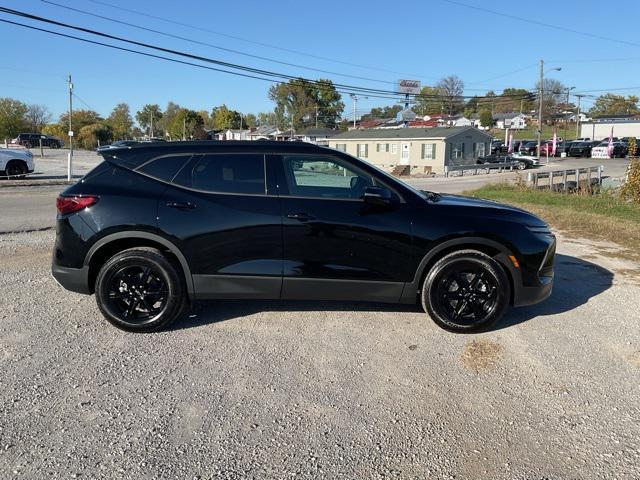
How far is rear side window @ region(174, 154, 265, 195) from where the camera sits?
4.48m

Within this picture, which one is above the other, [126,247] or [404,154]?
[404,154]

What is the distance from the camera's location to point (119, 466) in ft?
8.80

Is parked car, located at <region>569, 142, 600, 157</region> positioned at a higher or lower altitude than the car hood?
higher

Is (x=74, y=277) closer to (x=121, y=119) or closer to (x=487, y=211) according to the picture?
(x=487, y=211)

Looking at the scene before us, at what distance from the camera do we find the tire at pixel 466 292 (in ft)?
14.8

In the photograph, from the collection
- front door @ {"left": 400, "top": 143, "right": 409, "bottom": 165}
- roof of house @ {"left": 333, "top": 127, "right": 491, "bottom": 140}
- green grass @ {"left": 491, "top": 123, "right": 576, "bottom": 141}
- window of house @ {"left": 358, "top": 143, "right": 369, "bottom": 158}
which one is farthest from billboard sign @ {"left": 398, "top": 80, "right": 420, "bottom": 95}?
green grass @ {"left": 491, "top": 123, "right": 576, "bottom": 141}

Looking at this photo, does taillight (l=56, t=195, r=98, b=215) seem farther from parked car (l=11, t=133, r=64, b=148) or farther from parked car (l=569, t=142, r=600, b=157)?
Answer: parked car (l=11, t=133, r=64, b=148)

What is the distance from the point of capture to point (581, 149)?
2319 inches

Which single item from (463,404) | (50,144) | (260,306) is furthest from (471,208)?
(50,144)

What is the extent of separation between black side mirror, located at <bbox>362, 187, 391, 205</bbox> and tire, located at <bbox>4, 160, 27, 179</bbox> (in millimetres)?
20553

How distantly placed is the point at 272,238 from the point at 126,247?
1345 millimetres

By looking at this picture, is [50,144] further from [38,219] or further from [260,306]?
[260,306]

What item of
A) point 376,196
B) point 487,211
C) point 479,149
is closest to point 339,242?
point 376,196

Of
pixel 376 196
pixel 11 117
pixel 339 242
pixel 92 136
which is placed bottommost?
pixel 339 242
